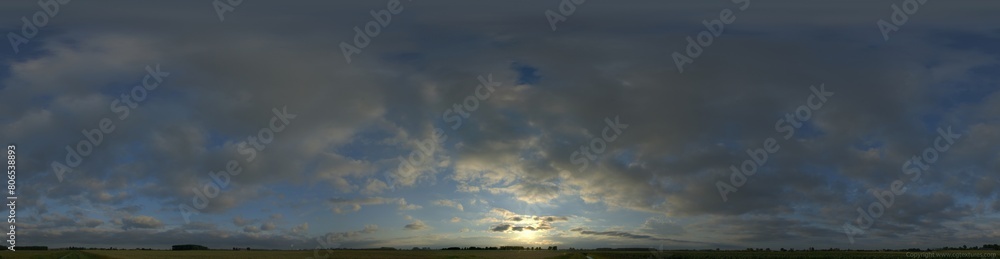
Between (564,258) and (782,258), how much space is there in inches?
2121

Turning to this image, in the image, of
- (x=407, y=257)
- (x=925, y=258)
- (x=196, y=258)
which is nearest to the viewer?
(x=196, y=258)

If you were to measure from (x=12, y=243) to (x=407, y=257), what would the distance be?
5405 centimetres

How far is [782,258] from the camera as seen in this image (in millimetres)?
115000

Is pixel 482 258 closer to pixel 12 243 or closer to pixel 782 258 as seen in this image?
pixel 12 243

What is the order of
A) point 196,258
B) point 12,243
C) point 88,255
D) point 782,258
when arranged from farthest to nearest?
point 782,258 → point 196,258 → point 88,255 → point 12,243

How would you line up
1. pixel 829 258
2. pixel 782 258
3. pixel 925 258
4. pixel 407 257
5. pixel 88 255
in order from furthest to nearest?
pixel 829 258
pixel 782 258
pixel 925 258
pixel 407 257
pixel 88 255

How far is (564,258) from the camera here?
7950 cm

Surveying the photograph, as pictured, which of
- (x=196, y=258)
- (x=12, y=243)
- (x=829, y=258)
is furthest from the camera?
(x=829, y=258)

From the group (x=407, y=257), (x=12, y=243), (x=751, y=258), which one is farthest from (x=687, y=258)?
(x=12, y=243)

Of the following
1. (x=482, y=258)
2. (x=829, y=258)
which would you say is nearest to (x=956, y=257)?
(x=829, y=258)

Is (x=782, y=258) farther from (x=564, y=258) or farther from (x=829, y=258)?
(x=564, y=258)

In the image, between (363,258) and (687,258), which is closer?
(363,258)

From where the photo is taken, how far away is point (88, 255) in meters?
64.5

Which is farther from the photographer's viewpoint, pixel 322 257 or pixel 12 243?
pixel 322 257
